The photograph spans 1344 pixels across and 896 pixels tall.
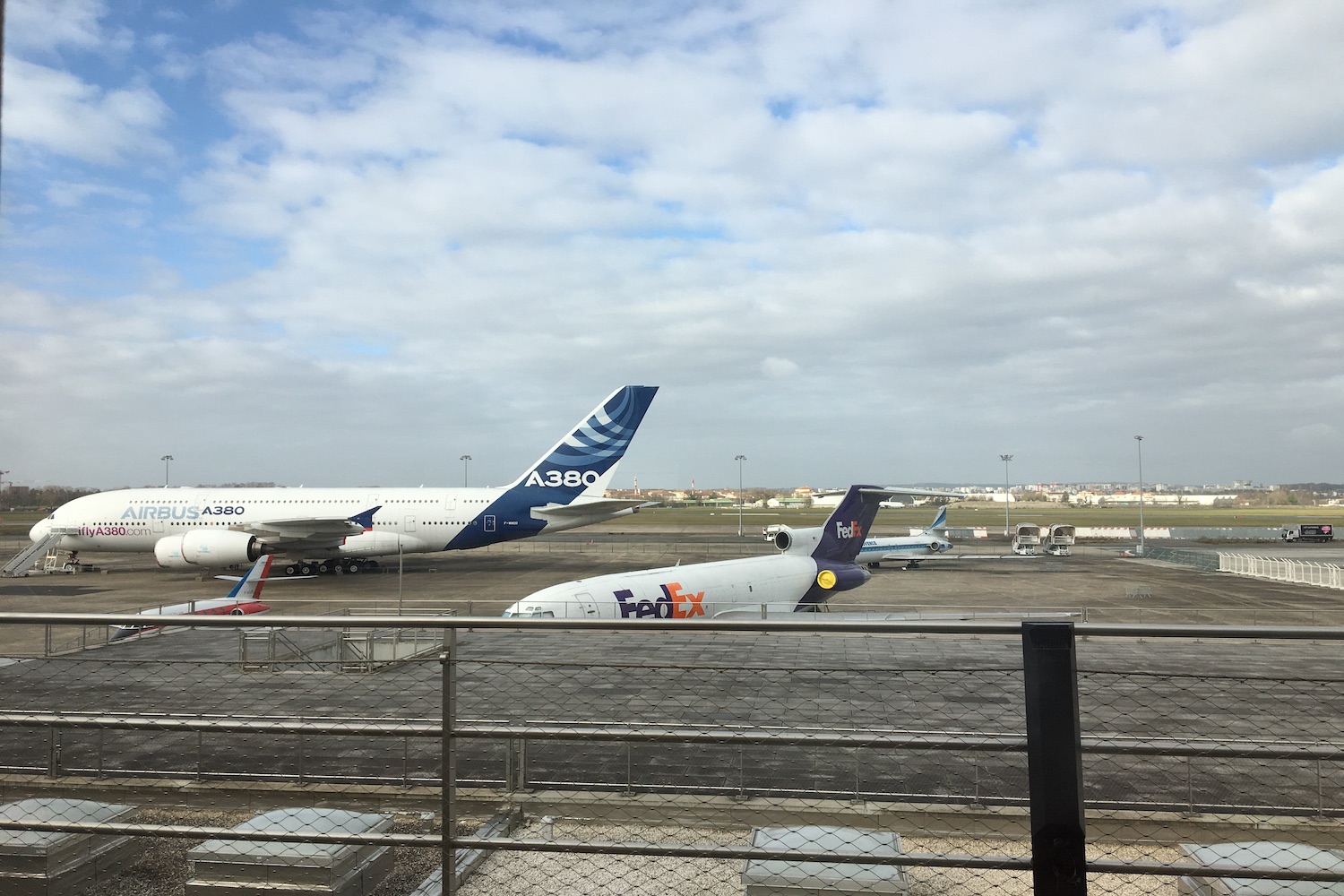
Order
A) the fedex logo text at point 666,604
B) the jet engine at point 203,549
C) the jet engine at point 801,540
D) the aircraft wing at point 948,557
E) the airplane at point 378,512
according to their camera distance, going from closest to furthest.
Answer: the fedex logo text at point 666,604 → the jet engine at point 801,540 → the jet engine at point 203,549 → the airplane at point 378,512 → the aircraft wing at point 948,557

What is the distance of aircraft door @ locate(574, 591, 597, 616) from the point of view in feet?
68.9

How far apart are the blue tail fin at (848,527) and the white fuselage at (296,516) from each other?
20.2m

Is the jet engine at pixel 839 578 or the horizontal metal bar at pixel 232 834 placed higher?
the horizontal metal bar at pixel 232 834

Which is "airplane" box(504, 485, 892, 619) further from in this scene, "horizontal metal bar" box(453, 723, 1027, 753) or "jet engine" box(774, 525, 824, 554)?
"horizontal metal bar" box(453, 723, 1027, 753)

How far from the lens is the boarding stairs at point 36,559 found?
45281mm

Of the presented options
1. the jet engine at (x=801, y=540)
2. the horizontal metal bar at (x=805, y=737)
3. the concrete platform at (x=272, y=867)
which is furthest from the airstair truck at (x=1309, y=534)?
the concrete platform at (x=272, y=867)

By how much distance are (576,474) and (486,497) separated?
576 cm

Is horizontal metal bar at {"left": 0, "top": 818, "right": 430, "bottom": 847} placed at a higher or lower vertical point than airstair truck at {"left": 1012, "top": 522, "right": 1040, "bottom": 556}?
higher

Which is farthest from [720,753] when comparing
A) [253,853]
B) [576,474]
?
[576,474]

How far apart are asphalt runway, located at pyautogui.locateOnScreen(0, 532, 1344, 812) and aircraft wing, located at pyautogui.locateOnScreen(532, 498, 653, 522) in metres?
21.6

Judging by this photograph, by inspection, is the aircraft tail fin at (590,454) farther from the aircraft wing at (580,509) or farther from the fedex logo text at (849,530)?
the fedex logo text at (849,530)

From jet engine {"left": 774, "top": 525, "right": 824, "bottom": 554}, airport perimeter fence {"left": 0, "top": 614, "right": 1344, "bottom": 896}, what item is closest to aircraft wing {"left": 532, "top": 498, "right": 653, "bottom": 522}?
jet engine {"left": 774, "top": 525, "right": 824, "bottom": 554}

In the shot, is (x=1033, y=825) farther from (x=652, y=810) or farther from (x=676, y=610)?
(x=676, y=610)

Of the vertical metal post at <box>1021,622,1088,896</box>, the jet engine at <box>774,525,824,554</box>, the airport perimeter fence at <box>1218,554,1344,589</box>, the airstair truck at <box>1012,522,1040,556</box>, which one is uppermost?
the vertical metal post at <box>1021,622,1088,896</box>
